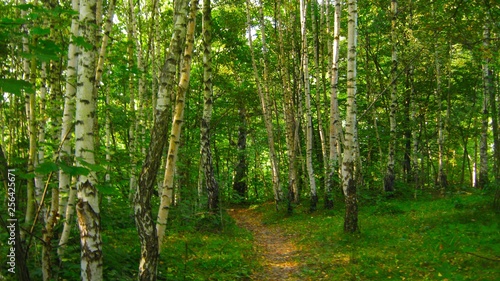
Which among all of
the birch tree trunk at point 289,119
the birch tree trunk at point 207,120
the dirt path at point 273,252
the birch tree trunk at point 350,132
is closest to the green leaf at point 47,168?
the dirt path at point 273,252

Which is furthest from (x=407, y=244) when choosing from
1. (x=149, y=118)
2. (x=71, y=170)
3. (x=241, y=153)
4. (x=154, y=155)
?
(x=241, y=153)

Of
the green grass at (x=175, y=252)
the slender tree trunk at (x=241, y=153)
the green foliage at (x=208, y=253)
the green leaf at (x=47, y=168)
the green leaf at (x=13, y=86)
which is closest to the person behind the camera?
the green leaf at (x=13, y=86)

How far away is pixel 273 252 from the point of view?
33.0 feet

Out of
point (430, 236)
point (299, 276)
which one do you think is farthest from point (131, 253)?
point (430, 236)

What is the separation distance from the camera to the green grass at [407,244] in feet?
22.9

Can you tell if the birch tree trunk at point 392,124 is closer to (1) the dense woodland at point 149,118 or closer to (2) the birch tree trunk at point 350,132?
(1) the dense woodland at point 149,118

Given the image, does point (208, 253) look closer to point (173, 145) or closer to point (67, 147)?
point (173, 145)

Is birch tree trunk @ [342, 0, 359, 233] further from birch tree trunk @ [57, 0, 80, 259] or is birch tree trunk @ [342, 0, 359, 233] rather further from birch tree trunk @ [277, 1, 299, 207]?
birch tree trunk @ [57, 0, 80, 259]

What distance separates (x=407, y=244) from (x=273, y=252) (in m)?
3.61

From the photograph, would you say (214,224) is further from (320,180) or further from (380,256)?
(320,180)

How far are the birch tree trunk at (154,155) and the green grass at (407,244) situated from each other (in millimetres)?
3899

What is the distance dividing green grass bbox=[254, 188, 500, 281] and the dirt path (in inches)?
12.2

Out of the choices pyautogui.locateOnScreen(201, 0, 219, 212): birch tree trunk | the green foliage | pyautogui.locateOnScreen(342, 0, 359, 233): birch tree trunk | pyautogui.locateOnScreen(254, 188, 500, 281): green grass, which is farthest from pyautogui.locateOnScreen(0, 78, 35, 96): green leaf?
pyautogui.locateOnScreen(342, 0, 359, 233): birch tree trunk

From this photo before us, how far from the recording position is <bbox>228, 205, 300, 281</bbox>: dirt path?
795cm
